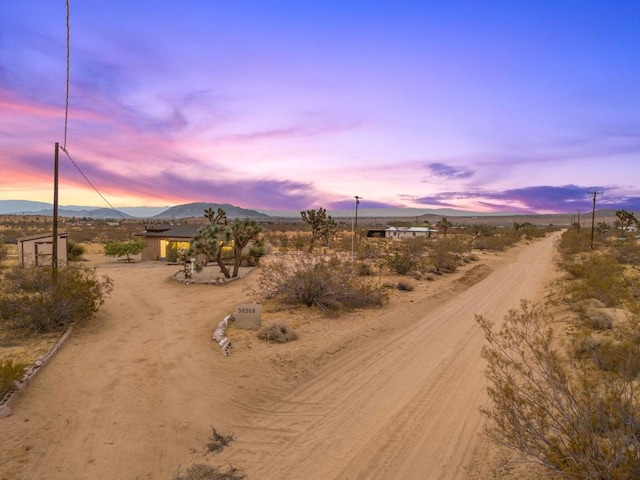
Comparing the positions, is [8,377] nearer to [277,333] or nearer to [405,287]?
[277,333]

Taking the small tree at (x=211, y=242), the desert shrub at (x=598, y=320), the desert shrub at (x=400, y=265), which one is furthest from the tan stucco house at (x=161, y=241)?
the desert shrub at (x=598, y=320)

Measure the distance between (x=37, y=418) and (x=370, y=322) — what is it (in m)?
9.65

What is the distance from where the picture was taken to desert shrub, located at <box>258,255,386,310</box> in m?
15.8

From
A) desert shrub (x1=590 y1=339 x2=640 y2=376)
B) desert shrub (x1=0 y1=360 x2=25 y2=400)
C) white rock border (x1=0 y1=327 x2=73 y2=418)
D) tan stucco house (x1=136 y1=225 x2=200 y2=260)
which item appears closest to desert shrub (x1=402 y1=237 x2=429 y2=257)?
tan stucco house (x1=136 y1=225 x2=200 y2=260)

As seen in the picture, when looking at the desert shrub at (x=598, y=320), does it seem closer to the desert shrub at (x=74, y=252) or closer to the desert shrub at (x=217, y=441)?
the desert shrub at (x=217, y=441)

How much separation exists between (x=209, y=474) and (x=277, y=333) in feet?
20.2

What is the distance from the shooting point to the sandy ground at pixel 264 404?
19.4 feet

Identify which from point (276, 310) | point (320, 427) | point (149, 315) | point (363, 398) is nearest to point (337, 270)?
point (276, 310)

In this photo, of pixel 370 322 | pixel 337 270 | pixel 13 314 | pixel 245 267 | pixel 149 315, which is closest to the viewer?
pixel 13 314

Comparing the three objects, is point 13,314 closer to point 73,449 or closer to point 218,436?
point 73,449

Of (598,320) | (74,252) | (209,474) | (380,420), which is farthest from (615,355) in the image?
(74,252)

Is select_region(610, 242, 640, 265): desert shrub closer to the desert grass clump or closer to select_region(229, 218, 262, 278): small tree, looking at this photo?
the desert grass clump

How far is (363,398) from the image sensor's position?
811 centimetres

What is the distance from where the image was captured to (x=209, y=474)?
18.3ft
